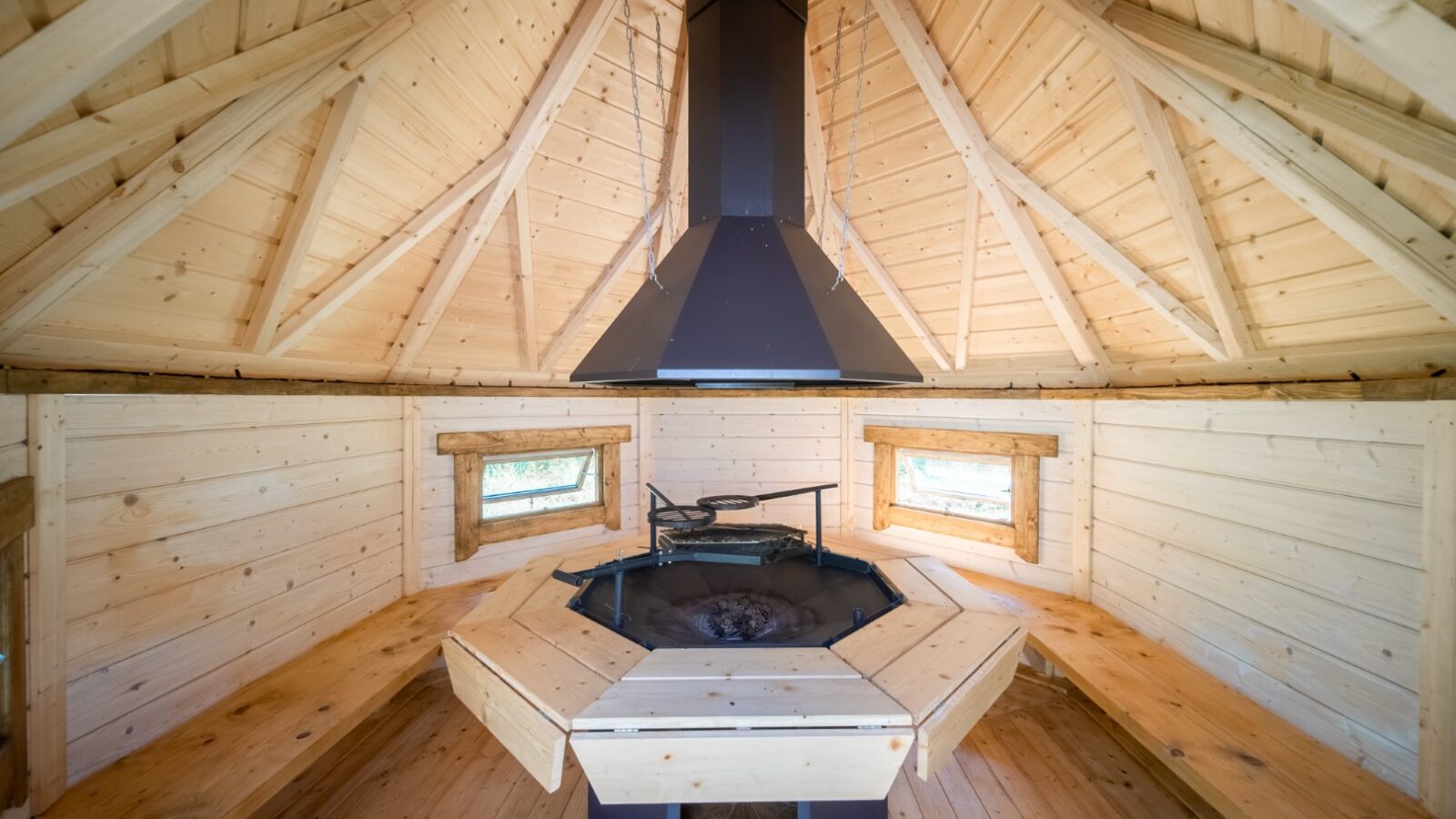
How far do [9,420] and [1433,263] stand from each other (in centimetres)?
402

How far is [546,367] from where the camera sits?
11.6 feet

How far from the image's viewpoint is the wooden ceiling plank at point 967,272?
8.66 ft

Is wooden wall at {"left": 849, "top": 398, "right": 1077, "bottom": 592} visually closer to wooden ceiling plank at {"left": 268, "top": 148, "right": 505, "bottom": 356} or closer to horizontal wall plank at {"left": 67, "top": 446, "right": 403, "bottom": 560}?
wooden ceiling plank at {"left": 268, "top": 148, "right": 505, "bottom": 356}

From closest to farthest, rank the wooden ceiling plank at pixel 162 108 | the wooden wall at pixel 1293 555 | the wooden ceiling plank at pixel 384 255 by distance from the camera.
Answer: the wooden ceiling plank at pixel 162 108
the wooden wall at pixel 1293 555
the wooden ceiling plank at pixel 384 255

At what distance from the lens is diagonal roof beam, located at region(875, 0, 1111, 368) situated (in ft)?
7.47

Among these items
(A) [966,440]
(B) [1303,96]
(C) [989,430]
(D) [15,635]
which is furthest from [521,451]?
(B) [1303,96]

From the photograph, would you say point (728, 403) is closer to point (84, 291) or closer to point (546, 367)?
point (546, 367)

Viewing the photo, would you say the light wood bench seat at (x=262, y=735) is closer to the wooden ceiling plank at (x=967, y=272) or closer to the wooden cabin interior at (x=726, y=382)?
the wooden cabin interior at (x=726, y=382)

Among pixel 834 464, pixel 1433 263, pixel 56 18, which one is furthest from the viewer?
pixel 834 464

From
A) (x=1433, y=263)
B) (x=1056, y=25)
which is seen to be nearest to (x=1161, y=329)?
(x=1433, y=263)

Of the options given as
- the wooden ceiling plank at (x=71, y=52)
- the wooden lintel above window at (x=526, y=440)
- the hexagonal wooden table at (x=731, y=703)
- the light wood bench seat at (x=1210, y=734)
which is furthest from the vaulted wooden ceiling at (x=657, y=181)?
the hexagonal wooden table at (x=731, y=703)

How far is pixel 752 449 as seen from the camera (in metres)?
4.09

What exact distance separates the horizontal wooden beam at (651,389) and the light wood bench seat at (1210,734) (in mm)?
1209

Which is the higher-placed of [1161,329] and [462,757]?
[1161,329]
